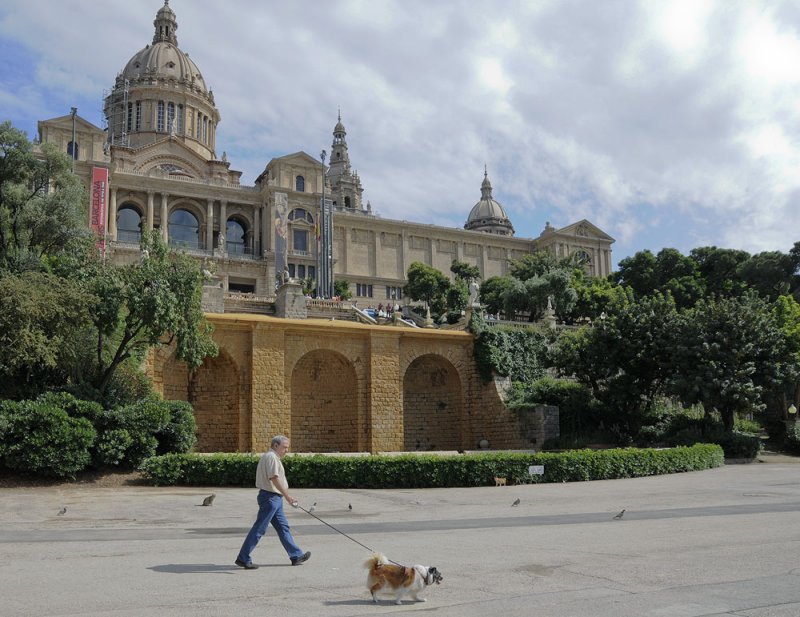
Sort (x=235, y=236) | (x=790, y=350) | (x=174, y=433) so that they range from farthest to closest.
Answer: (x=235, y=236) < (x=790, y=350) < (x=174, y=433)

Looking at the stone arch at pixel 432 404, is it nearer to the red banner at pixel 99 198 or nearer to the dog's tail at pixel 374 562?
the dog's tail at pixel 374 562

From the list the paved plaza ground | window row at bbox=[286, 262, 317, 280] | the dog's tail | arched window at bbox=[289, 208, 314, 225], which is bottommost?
the paved plaza ground

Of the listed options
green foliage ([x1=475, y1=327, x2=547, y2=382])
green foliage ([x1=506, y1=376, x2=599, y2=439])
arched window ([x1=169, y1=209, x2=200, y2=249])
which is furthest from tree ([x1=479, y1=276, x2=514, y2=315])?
green foliage ([x1=506, y1=376, x2=599, y2=439])

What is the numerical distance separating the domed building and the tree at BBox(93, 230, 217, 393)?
3360cm

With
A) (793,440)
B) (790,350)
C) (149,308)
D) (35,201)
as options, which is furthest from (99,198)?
(793,440)

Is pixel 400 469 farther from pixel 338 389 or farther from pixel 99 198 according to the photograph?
pixel 99 198

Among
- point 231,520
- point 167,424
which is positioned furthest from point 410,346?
point 231,520

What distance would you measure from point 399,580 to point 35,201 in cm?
2590

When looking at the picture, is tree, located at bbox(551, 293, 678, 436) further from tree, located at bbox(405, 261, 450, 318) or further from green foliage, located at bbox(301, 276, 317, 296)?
tree, located at bbox(405, 261, 450, 318)

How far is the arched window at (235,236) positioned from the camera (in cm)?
7488

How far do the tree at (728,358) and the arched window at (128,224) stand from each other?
55.1m

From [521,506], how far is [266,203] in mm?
63286

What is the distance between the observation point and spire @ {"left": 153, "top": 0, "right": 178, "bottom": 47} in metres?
91.0

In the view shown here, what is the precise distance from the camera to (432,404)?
32.9 metres
